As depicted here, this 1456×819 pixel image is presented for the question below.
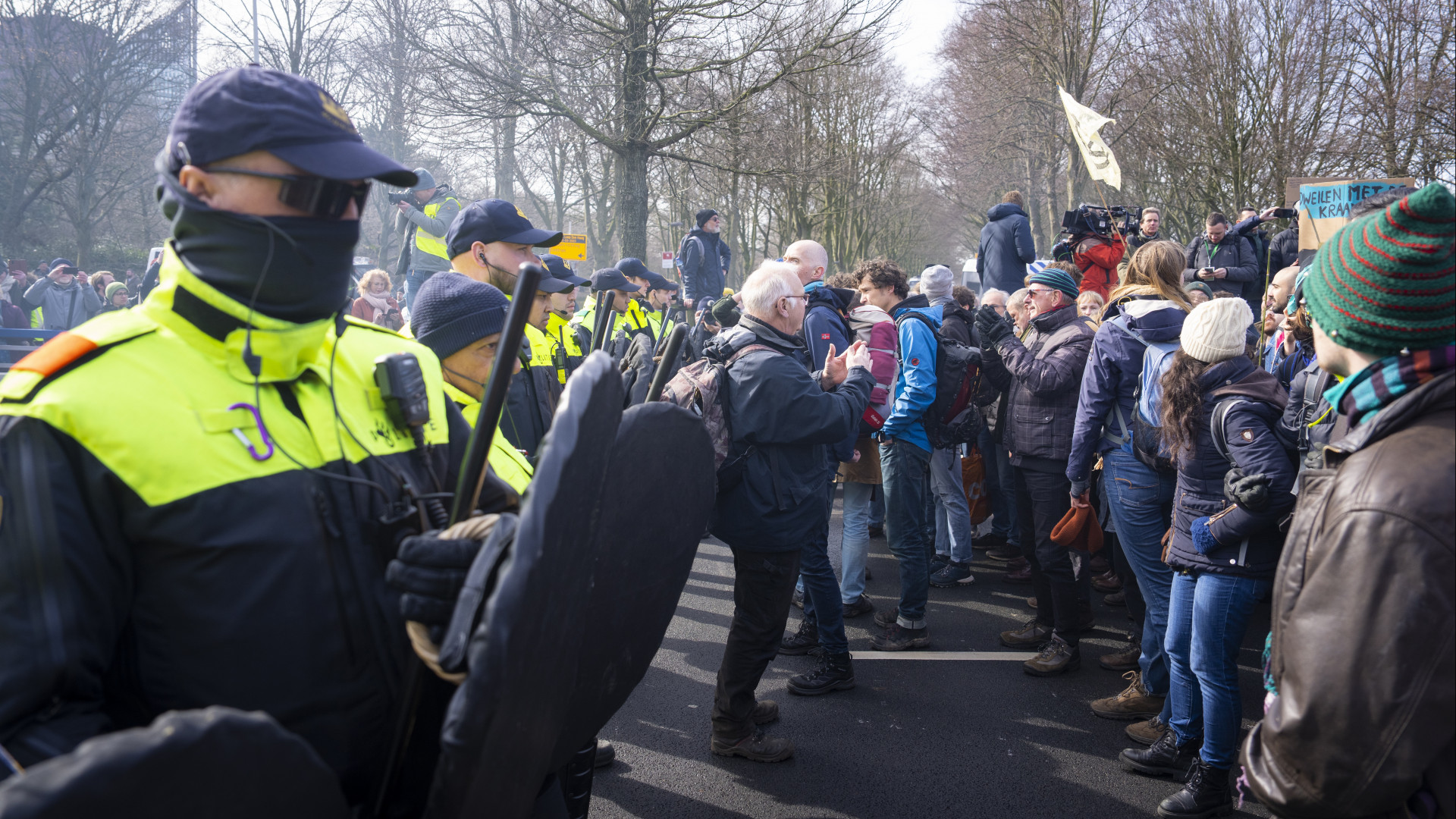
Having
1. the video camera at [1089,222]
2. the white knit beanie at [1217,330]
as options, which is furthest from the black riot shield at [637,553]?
the video camera at [1089,222]

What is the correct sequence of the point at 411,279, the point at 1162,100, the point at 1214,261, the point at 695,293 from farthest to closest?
1. the point at 1162,100
2. the point at 695,293
3. the point at 1214,261
4. the point at 411,279

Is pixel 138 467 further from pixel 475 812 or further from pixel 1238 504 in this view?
pixel 1238 504

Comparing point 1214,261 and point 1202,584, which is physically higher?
point 1214,261

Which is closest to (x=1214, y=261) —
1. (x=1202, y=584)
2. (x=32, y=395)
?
(x=1202, y=584)

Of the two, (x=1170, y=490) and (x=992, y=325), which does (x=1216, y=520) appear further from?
(x=992, y=325)

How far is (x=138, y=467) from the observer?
50.8 inches

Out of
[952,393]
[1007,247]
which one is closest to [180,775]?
[952,393]

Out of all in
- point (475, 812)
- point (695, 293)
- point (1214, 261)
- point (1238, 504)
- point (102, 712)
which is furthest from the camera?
point (695, 293)

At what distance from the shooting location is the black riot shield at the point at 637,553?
1.50m

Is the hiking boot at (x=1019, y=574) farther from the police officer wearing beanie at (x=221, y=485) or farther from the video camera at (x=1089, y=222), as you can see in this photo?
the police officer wearing beanie at (x=221, y=485)

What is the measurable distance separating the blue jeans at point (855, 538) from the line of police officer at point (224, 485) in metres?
3.83

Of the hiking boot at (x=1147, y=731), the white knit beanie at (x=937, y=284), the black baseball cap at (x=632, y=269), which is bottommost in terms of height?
the hiking boot at (x=1147, y=731)

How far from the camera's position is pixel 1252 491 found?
116 inches

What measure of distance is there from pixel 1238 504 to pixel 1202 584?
1.17 ft
